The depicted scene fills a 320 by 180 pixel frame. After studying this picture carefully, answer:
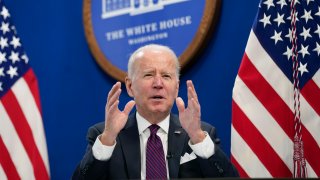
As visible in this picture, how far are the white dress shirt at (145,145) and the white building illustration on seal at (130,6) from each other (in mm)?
1057

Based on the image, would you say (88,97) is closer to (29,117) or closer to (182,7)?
(29,117)

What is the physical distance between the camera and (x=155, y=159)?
257 cm

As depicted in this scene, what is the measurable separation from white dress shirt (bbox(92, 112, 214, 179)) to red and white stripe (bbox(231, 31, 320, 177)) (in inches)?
16.1

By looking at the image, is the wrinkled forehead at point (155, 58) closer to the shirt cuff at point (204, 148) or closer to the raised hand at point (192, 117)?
the raised hand at point (192, 117)

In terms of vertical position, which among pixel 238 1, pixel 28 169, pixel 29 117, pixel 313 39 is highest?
pixel 238 1

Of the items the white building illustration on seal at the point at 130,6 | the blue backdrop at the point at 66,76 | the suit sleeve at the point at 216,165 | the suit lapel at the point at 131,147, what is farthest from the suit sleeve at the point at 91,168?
the white building illustration on seal at the point at 130,6

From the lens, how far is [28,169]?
3498mm

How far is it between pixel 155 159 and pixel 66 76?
1713 millimetres

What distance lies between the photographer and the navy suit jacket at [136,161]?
2.39 meters

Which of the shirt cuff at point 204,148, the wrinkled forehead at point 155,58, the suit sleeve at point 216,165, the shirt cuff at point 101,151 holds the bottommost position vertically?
the suit sleeve at point 216,165

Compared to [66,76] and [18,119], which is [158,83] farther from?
[66,76]

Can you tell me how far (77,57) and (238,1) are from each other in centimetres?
128

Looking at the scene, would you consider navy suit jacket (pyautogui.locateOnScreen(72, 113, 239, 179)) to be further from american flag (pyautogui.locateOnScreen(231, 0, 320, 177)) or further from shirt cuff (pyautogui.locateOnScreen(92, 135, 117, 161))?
american flag (pyautogui.locateOnScreen(231, 0, 320, 177))

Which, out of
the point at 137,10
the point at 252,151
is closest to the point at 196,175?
the point at 252,151
